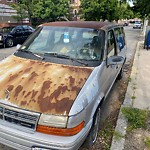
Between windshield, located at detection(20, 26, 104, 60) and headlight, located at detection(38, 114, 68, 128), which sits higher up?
windshield, located at detection(20, 26, 104, 60)

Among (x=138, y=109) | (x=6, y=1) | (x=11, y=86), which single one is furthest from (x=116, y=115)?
(x=6, y=1)

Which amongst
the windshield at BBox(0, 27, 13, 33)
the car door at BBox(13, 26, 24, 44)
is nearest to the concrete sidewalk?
the car door at BBox(13, 26, 24, 44)

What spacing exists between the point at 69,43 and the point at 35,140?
187 cm

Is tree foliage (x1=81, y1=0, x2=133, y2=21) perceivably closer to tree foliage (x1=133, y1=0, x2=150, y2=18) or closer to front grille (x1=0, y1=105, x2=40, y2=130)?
tree foliage (x1=133, y1=0, x2=150, y2=18)

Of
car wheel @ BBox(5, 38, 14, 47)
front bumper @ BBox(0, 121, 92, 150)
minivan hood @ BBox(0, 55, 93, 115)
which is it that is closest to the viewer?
front bumper @ BBox(0, 121, 92, 150)

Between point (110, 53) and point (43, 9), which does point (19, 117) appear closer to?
point (110, 53)

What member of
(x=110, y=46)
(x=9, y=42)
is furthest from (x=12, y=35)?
(x=110, y=46)

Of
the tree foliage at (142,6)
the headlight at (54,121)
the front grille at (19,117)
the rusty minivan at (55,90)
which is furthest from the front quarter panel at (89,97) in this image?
the tree foliage at (142,6)

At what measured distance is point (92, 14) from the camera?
29.4 meters

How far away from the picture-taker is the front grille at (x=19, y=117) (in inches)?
89.1

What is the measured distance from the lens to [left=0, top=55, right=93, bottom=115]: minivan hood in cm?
232

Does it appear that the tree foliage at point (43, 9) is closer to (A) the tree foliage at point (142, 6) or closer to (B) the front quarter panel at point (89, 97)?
(A) the tree foliage at point (142, 6)

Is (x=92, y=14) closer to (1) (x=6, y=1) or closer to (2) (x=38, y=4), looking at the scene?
(2) (x=38, y=4)

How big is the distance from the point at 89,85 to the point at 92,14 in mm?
28092
